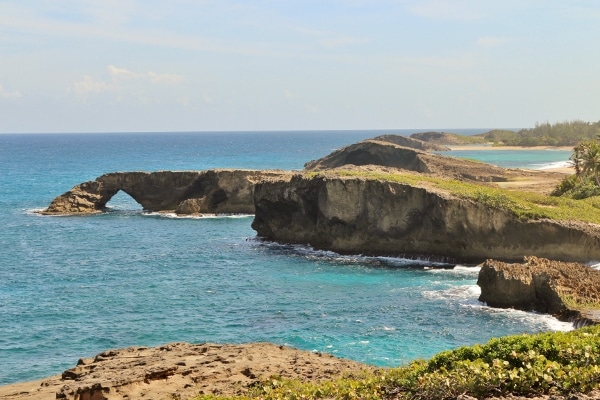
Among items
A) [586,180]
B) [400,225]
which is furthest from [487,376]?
[586,180]

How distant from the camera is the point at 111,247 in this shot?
65.1 m

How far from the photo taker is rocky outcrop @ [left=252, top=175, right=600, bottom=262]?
52000mm

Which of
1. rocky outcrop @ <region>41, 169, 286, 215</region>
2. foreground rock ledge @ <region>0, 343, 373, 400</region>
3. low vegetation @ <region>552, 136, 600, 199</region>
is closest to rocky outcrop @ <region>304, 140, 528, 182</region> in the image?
low vegetation @ <region>552, 136, 600, 199</region>

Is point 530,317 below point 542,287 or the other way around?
below

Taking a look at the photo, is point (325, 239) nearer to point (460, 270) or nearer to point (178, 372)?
point (460, 270)

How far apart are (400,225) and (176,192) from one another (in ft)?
141

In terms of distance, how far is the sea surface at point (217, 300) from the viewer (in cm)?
3612

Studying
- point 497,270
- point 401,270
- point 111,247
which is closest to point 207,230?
point 111,247

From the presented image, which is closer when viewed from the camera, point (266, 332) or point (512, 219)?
point (266, 332)

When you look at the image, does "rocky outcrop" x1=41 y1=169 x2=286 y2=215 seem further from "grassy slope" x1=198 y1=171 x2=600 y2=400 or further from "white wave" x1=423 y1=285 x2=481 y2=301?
Result: "grassy slope" x1=198 y1=171 x2=600 y2=400

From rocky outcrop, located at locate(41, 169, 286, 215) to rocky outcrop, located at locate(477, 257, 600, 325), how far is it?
4789cm

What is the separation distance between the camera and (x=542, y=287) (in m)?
41.1

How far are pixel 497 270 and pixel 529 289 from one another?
7.35ft

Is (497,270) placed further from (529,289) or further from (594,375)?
(594,375)
